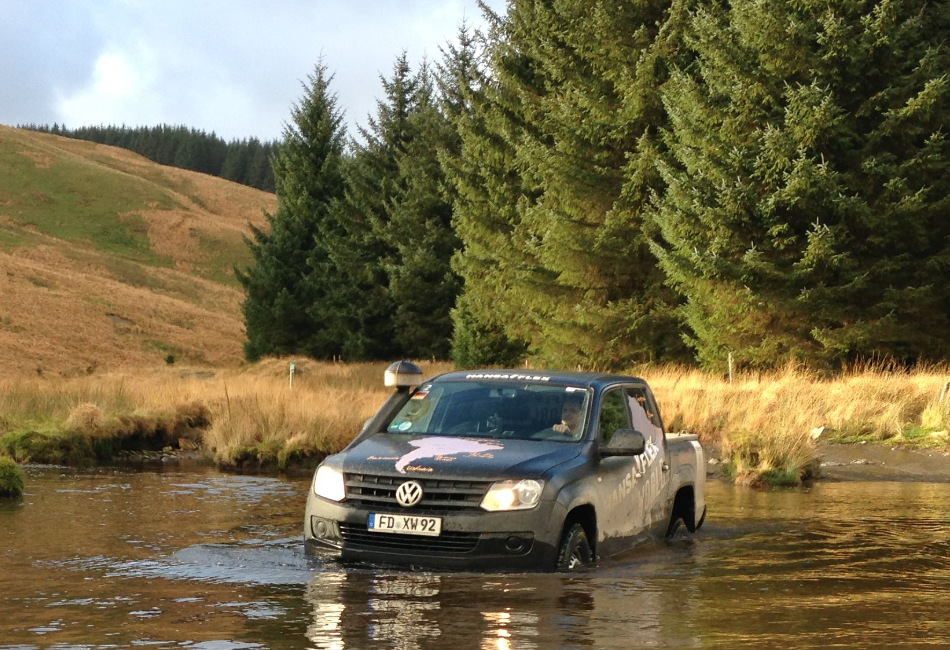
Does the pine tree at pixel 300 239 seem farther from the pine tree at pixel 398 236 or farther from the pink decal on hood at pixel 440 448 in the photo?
the pink decal on hood at pixel 440 448

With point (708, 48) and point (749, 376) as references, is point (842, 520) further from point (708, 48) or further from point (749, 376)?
point (708, 48)

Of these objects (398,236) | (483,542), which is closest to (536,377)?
(483,542)

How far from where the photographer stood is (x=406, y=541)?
989cm

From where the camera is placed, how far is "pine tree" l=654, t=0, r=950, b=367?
31.4 metres

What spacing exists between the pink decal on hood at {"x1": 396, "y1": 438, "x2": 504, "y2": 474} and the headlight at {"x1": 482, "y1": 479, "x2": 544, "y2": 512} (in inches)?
19.8

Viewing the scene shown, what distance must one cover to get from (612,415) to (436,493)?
7.02 ft

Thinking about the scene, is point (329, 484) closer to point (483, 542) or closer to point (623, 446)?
point (483, 542)

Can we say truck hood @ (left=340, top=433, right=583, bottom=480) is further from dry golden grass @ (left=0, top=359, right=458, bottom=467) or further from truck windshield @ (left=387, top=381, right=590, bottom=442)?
dry golden grass @ (left=0, top=359, right=458, bottom=467)

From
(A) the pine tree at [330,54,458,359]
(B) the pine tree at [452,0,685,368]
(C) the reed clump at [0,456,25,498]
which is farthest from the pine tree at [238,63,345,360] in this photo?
(C) the reed clump at [0,456,25,498]

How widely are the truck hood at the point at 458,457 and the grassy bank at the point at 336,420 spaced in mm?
9375

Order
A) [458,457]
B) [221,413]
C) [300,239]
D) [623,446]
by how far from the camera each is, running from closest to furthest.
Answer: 1. [458,457]
2. [623,446]
3. [221,413]
4. [300,239]

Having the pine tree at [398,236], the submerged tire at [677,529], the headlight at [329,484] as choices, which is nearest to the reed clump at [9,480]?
the headlight at [329,484]

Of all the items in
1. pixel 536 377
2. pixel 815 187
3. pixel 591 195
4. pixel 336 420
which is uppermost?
pixel 591 195

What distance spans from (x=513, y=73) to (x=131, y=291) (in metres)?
54.6
